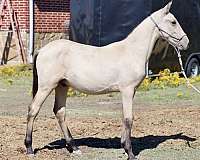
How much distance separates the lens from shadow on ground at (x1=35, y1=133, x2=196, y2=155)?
31.5ft

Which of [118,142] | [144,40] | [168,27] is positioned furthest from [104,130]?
[168,27]

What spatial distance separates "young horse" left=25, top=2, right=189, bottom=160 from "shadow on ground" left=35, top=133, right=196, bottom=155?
2.79 feet

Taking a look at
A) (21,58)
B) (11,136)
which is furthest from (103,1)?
(11,136)

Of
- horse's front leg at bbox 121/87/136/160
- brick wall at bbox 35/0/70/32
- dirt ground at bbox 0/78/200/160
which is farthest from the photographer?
brick wall at bbox 35/0/70/32

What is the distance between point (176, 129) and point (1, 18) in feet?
43.4

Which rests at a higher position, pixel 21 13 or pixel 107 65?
pixel 107 65

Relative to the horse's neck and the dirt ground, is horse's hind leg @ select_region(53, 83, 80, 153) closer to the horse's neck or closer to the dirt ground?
the dirt ground

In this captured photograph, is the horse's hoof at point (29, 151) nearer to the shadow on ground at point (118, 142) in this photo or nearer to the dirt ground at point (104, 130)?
the dirt ground at point (104, 130)

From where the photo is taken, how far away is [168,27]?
8.76 meters

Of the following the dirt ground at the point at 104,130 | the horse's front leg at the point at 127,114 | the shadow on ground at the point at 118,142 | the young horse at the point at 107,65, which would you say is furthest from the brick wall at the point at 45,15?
the horse's front leg at the point at 127,114

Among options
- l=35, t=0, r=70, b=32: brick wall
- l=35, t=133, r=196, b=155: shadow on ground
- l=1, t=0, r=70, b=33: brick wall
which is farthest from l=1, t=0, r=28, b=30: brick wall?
l=35, t=133, r=196, b=155: shadow on ground

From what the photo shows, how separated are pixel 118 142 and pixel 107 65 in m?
1.79

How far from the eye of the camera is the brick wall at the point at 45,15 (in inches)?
Result: 893

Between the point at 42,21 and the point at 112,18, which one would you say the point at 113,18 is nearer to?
the point at 112,18
